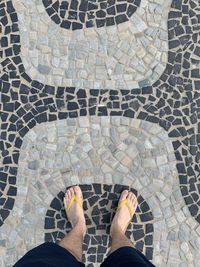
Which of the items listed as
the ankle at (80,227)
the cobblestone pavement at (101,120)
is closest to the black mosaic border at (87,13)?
the cobblestone pavement at (101,120)

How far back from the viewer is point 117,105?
3.57 metres

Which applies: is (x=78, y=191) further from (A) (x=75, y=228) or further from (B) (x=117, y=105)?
(B) (x=117, y=105)

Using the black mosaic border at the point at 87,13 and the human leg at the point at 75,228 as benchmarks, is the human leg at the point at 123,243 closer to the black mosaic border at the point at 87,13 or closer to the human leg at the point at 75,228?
the human leg at the point at 75,228

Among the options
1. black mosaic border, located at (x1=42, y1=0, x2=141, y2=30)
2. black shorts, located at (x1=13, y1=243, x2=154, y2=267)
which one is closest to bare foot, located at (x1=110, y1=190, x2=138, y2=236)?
black shorts, located at (x1=13, y1=243, x2=154, y2=267)

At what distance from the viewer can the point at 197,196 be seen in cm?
352

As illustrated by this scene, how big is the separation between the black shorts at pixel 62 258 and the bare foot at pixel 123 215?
0.40 meters

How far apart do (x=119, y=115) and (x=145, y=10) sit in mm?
822

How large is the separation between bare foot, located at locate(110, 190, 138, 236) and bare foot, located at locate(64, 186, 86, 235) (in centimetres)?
21

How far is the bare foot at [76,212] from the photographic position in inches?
133

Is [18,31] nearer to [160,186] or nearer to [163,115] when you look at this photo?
[163,115]

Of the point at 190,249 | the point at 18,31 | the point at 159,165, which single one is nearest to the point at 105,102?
the point at 159,165

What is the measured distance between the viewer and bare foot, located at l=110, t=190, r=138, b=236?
3.35 metres

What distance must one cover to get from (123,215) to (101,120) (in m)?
0.71

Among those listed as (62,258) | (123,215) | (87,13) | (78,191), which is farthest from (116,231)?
(87,13)
